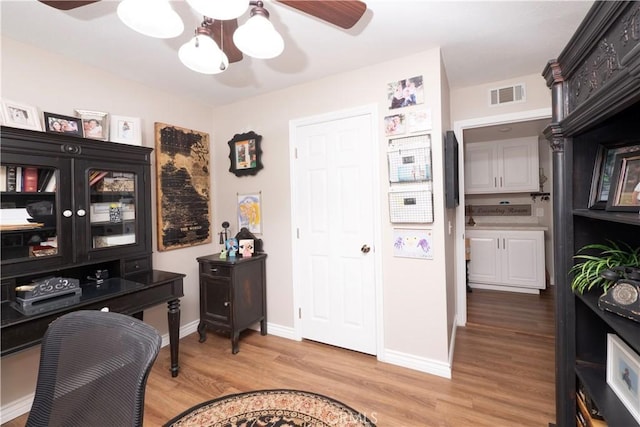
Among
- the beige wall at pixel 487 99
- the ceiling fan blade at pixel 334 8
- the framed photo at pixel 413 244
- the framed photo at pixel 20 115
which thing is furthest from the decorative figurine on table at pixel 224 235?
the beige wall at pixel 487 99

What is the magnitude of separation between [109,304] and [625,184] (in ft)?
9.09

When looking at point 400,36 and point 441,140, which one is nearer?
point 400,36

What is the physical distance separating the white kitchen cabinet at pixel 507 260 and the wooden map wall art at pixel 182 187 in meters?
3.79

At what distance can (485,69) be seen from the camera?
2473mm

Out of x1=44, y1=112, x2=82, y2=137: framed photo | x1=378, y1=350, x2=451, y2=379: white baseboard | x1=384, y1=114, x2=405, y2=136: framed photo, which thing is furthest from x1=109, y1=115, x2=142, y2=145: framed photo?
x1=378, y1=350, x2=451, y2=379: white baseboard

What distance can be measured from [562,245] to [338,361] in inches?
72.7

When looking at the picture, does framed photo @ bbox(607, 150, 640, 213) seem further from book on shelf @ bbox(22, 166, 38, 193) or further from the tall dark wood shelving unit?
book on shelf @ bbox(22, 166, 38, 193)

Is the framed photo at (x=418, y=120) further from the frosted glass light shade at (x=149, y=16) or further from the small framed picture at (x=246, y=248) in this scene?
the small framed picture at (x=246, y=248)

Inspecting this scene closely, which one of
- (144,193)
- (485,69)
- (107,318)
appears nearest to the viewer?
(107,318)

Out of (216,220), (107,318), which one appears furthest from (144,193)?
(107,318)

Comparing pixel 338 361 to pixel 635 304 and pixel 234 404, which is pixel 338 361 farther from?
pixel 635 304

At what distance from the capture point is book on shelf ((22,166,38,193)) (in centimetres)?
174

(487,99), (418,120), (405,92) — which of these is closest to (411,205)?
(418,120)

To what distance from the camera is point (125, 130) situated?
2.27 m
